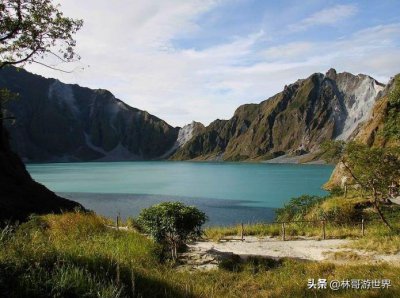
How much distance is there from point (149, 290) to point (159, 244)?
863 centimetres

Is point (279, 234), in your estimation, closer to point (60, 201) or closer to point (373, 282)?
point (373, 282)

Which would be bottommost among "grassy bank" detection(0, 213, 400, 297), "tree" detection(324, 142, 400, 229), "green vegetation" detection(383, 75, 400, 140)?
"grassy bank" detection(0, 213, 400, 297)

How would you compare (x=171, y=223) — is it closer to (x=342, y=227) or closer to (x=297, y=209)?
(x=342, y=227)

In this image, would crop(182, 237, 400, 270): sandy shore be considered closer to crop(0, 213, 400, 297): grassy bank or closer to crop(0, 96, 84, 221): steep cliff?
crop(0, 213, 400, 297): grassy bank

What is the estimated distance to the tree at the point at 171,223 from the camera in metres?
19.4

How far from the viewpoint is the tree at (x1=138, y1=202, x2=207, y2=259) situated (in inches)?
763

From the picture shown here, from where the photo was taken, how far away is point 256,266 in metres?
18.0

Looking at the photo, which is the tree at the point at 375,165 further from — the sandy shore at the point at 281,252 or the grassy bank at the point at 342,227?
the sandy shore at the point at 281,252


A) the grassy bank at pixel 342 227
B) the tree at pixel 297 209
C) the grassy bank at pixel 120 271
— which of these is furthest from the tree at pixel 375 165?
the tree at pixel 297 209

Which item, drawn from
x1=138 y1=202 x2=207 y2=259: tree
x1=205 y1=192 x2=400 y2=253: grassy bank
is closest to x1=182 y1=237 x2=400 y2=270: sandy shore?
x1=138 y1=202 x2=207 y2=259: tree

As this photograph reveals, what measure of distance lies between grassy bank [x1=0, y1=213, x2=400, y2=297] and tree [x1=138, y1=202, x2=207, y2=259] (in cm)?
71

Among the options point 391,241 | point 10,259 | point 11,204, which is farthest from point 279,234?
point 11,204

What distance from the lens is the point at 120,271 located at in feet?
37.8

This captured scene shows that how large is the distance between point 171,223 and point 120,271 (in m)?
7.75
